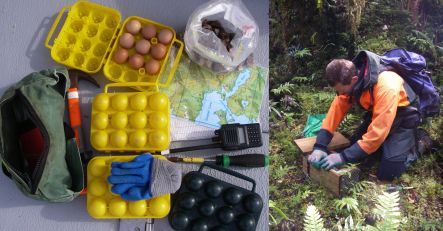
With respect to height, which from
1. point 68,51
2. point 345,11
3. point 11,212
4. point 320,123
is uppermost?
point 345,11

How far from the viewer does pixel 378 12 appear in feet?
3.33

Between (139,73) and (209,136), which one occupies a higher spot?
(139,73)

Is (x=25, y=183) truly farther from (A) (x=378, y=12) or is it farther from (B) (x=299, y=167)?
(A) (x=378, y=12)

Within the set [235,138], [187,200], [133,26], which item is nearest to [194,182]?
[187,200]

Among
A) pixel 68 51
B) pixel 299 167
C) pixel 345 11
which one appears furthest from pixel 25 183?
pixel 345 11

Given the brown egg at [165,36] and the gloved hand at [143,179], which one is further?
the brown egg at [165,36]

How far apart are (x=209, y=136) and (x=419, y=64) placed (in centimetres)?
54

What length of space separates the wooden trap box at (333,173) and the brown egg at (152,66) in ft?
1.28

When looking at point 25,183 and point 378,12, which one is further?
point 378,12

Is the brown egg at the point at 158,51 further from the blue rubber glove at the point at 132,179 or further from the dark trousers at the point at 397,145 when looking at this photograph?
the dark trousers at the point at 397,145

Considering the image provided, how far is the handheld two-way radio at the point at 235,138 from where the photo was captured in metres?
0.96

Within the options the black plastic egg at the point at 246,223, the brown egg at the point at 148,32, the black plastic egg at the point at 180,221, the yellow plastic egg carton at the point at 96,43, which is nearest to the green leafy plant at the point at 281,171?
the black plastic egg at the point at 246,223

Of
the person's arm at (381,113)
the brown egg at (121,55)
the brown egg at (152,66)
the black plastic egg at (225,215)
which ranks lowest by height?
the black plastic egg at (225,215)

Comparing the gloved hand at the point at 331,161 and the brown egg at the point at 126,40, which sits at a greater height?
the brown egg at the point at 126,40
